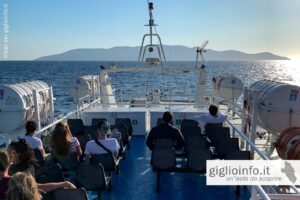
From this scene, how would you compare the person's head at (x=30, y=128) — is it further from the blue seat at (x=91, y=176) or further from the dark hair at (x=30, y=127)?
the blue seat at (x=91, y=176)

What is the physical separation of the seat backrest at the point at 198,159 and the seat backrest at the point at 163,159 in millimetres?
301

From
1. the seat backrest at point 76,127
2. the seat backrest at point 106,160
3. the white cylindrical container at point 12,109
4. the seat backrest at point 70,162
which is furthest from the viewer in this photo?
the white cylindrical container at point 12,109

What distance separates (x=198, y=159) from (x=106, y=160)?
160 centimetres

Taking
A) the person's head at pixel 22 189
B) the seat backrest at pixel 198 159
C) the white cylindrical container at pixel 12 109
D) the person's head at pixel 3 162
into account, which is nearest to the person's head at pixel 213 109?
the seat backrest at pixel 198 159

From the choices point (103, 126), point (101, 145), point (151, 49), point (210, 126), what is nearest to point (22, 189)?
point (103, 126)

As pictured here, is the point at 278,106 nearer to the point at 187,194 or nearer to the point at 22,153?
the point at 187,194

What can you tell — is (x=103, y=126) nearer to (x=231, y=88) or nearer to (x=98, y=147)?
(x=98, y=147)

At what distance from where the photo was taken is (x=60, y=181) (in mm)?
4375

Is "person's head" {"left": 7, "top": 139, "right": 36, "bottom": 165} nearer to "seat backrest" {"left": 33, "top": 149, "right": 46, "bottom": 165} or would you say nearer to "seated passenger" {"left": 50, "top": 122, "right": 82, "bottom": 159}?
"seated passenger" {"left": 50, "top": 122, "right": 82, "bottom": 159}

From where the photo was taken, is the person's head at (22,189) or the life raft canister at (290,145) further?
the life raft canister at (290,145)

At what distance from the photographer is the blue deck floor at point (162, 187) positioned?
5730 millimetres

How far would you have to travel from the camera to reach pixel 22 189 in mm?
2725

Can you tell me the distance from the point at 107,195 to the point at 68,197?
2.14 m

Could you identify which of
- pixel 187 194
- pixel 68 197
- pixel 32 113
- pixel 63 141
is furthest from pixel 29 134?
pixel 32 113
